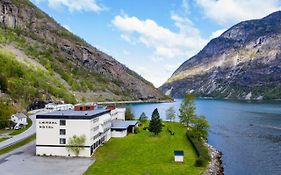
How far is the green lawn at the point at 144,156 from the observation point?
188ft

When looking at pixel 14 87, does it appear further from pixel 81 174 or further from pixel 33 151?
pixel 81 174

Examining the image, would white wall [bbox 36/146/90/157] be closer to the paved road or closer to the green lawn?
the green lawn

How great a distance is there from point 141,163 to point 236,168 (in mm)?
20449

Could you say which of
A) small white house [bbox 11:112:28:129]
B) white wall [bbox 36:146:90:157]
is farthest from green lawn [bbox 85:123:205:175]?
small white house [bbox 11:112:28:129]

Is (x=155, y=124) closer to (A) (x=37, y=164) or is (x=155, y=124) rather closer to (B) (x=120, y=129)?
(B) (x=120, y=129)

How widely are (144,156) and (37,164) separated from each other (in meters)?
19.1

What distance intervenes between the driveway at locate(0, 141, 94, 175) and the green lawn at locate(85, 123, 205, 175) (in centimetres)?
256

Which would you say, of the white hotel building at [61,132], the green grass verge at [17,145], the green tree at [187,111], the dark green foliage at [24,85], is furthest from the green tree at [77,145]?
the dark green foliage at [24,85]

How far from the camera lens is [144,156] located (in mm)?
67750

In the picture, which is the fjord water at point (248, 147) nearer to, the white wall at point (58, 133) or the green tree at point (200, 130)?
the green tree at point (200, 130)

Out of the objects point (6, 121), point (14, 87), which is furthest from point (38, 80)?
point (6, 121)

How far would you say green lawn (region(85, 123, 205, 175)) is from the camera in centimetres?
5725

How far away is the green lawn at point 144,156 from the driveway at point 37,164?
2.56 metres

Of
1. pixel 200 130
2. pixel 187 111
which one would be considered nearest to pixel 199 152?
pixel 200 130
